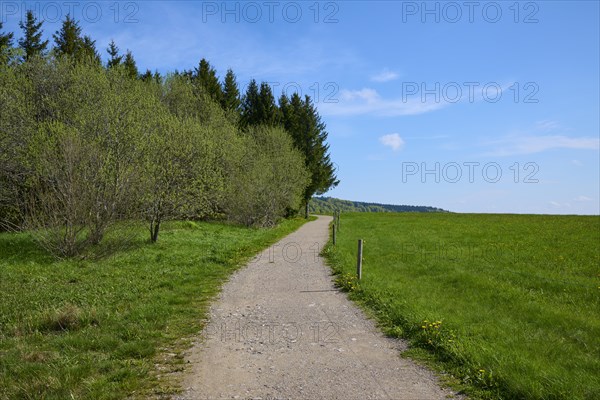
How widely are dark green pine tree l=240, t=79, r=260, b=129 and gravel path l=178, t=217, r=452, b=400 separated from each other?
45.1m

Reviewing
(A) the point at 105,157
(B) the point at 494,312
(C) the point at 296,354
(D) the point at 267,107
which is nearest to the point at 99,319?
(C) the point at 296,354

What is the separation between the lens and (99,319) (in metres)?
9.03

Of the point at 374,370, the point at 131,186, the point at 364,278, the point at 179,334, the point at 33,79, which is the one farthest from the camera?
the point at 33,79

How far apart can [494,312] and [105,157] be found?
17687 millimetres

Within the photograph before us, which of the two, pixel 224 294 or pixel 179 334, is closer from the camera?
pixel 179 334

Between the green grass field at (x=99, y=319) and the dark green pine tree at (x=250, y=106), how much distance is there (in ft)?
127

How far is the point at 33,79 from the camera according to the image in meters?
28.4

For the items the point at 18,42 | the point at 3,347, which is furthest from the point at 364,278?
the point at 18,42

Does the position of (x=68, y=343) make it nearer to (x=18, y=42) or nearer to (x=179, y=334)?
(x=179, y=334)

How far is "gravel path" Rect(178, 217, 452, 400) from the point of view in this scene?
5887mm

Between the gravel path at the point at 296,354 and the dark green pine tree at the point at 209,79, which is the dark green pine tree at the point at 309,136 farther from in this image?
the gravel path at the point at 296,354

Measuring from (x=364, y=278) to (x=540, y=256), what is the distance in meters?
13.0

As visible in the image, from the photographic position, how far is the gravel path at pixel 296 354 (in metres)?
5.89

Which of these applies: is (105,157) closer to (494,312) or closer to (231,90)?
(494,312)
